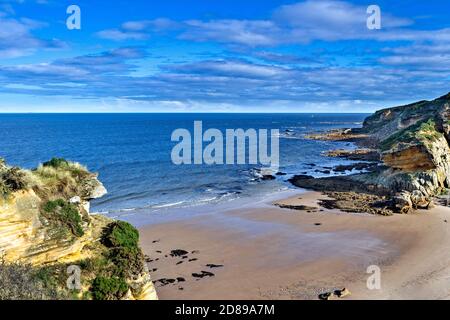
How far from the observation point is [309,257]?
25828 millimetres

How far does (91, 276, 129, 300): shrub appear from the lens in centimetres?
1402

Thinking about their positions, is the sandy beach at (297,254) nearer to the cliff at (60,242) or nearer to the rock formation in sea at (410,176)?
the rock formation in sea at (410,176)

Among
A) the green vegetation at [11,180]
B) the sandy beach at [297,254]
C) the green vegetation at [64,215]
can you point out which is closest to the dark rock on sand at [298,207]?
the sandy beach at [297,254]

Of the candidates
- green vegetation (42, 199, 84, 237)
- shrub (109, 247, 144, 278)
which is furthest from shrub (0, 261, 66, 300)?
shrub (109, 247, 144, 278)

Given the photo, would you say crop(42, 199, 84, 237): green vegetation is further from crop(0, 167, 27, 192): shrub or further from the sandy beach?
the sandy beach

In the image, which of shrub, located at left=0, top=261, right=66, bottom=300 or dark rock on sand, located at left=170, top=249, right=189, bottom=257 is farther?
dark rock on sand, located at left=170, top=249, right=189, bottom=257

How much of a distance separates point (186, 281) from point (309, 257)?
26.9 ft

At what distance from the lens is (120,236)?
16.1 metres

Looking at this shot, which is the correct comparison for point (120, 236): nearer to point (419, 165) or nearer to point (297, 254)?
point (297, 254)

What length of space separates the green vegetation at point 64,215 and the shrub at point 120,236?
49.6 inches

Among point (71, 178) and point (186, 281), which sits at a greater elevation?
point (71, 178)

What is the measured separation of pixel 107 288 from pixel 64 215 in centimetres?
305
